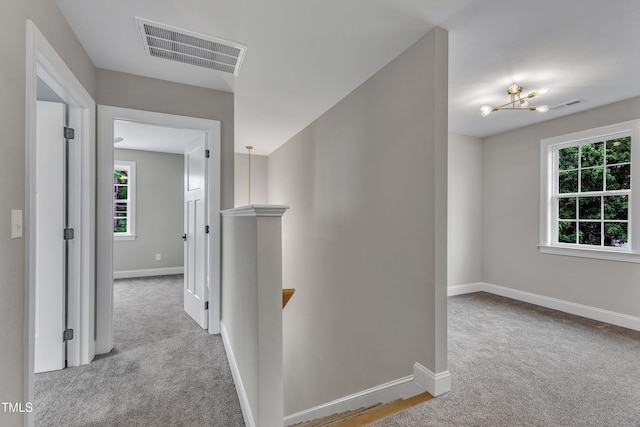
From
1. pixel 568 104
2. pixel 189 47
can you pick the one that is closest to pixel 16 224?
pixel 189 47

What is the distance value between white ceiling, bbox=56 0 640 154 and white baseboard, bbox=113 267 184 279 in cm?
415

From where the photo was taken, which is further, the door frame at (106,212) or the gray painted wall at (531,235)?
the gray painted wall at (531,235)

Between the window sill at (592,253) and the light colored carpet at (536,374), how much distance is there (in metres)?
0.74

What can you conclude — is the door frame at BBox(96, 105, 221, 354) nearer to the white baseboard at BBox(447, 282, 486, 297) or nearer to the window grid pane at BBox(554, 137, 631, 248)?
the white baseboard at BBox(447, 282, 486, 297)

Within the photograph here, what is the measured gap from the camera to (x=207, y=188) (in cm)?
283

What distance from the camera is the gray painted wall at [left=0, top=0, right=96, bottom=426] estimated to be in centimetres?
116

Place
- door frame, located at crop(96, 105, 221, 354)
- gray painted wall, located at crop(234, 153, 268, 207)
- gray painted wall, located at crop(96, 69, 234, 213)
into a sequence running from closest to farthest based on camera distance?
Answer: door frame, located at crop(96, 105, 221, 354), gray painted wall, located at crop(96, 69, 234, 213), gray painted wall, located at crop(234, 153, 268, 207)

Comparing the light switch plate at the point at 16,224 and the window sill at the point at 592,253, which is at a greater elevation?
the light switch plate at the point at 16,224

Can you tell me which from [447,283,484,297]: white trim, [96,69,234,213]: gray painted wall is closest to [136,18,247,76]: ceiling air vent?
[96,69,234,213]: gray painted wall

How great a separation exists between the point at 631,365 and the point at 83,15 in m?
4.64

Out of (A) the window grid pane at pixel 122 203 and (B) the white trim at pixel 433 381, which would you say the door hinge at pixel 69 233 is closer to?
(B) the white trim at pixel 433 381

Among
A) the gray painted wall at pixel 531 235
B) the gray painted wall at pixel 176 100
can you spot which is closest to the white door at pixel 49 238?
the gray painted wall at pixel 176 100

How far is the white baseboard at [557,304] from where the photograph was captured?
3.05 m

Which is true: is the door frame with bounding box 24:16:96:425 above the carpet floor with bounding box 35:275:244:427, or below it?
above
